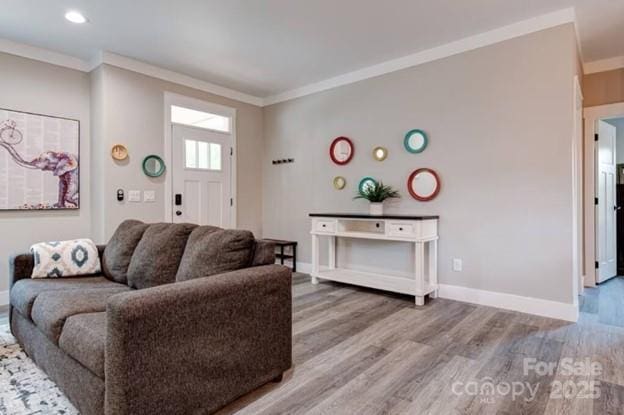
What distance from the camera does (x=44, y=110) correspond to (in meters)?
3.62

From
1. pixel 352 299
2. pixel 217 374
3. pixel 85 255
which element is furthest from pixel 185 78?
pixel 217 374

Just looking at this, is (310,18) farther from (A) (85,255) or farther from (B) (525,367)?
(B) (525,367)

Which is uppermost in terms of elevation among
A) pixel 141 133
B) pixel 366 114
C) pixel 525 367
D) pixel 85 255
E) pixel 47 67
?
pixel 47 67

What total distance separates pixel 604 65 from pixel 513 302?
2.86 meters

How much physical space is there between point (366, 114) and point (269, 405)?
3356mm

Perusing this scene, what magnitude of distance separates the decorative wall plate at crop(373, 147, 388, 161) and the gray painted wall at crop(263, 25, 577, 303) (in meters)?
0.06

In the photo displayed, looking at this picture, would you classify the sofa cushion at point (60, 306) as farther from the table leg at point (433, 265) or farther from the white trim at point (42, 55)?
the table leg at point (433, 265)

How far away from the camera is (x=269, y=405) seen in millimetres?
1746

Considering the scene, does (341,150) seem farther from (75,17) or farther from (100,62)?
(75,17)

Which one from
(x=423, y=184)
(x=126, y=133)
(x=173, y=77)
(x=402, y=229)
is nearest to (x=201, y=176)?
(x=126, y=133)

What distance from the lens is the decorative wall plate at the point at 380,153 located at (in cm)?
406

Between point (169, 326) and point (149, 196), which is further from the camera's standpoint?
point (149, 196)

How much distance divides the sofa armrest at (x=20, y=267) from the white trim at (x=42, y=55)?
2222 mm

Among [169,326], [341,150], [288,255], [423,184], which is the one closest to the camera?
[169,326]
